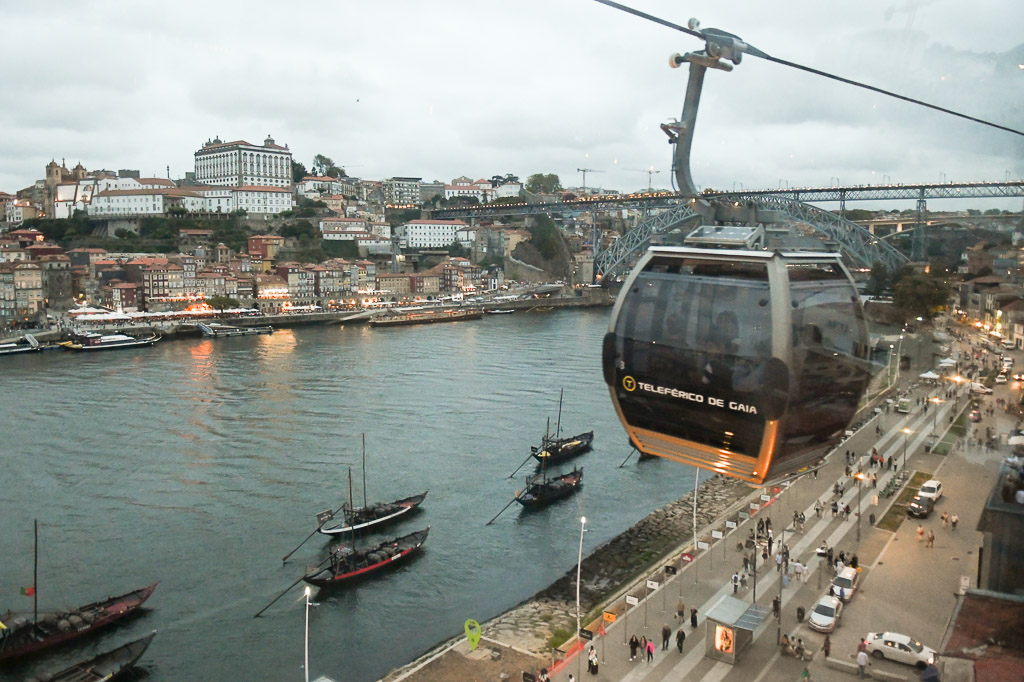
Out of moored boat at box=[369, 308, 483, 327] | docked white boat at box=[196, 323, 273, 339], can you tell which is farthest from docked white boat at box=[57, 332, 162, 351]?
moored boat at box=[369, 308, 483, 327]

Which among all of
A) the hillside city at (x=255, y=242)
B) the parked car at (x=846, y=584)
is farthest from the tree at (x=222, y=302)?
the parked car at (x=846, y=584)

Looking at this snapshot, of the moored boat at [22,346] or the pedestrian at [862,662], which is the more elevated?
the pedestrian at [862,662]

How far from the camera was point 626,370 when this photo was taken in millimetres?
2471

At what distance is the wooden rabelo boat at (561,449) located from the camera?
9.44 m

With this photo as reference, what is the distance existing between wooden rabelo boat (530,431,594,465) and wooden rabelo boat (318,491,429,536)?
1805mm

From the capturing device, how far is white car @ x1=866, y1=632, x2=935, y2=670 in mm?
3906

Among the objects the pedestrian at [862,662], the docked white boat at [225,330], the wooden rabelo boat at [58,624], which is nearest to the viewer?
the pedestrian at [862,662]

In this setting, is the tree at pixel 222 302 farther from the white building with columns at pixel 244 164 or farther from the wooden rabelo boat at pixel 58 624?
the wooden rabelo boat at pixel 58 624

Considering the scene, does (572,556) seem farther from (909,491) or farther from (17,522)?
(17,522)

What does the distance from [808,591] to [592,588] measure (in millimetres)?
1750

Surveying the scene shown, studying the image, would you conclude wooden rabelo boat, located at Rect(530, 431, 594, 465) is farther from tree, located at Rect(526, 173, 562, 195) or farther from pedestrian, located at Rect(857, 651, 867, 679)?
tree, located at Rect(526, 173, 562, 195)

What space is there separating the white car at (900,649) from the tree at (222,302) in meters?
22.4

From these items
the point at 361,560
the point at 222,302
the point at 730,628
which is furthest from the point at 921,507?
the point at 222,302

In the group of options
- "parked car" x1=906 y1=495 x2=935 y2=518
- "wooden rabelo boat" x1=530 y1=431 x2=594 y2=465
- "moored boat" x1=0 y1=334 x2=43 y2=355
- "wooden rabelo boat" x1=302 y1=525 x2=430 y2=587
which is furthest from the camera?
"moored boat" x1=0 y1=334 x2=43 y2=355
